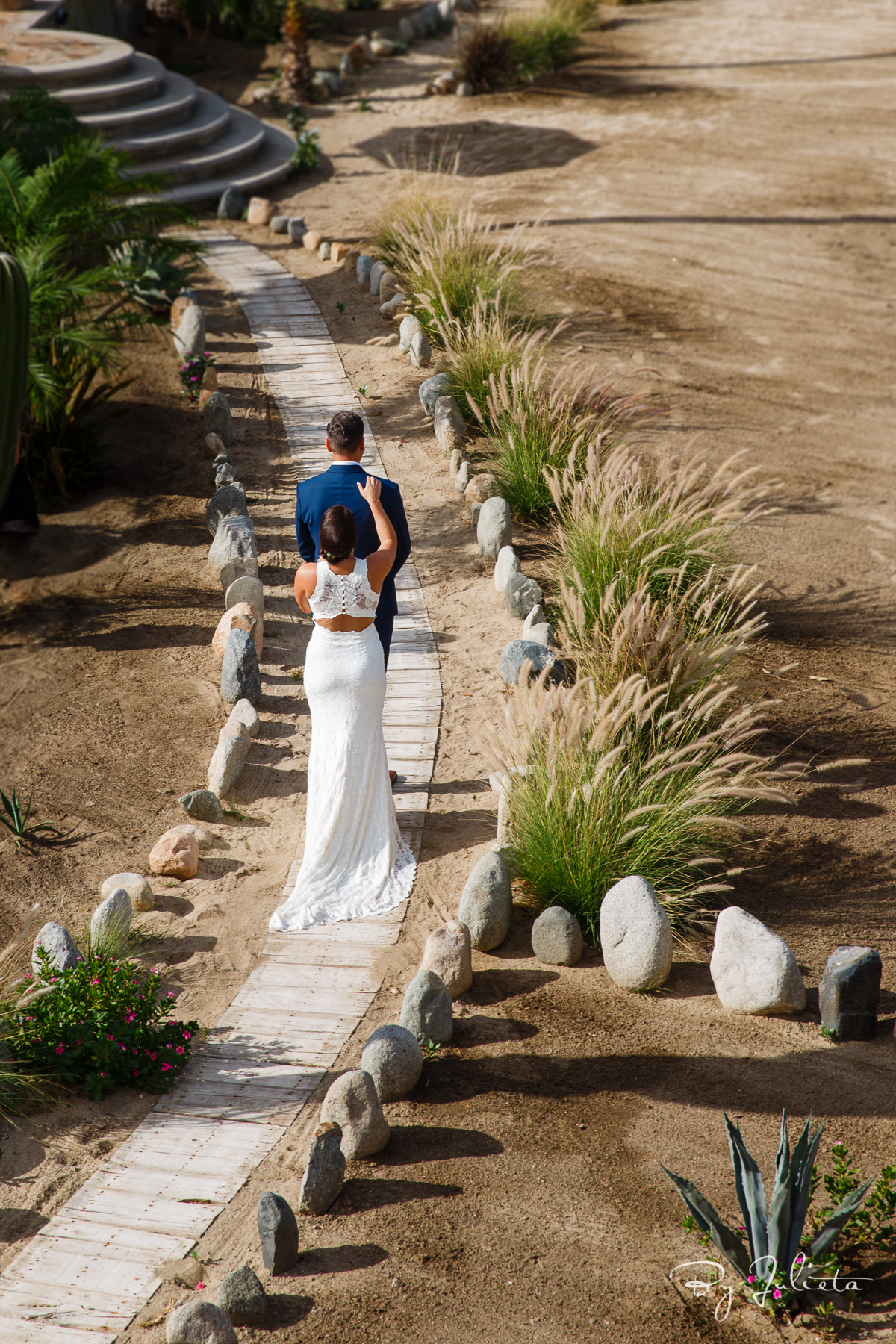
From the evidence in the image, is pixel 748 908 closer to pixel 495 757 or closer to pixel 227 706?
pixel 495 757

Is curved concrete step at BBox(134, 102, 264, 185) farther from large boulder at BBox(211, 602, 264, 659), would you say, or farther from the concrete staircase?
large boulder at BBox(211, 602, 264, 659)

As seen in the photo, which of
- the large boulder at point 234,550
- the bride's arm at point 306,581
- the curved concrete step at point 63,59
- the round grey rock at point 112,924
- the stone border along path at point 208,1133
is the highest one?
the curved concrete step at point 63,59

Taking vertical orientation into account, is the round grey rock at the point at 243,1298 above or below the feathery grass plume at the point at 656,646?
below

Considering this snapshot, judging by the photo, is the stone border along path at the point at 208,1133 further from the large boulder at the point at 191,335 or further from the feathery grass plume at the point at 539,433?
the large boulder at the point at 191,335

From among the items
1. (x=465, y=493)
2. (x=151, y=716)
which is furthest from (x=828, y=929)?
(x=465, y=493)

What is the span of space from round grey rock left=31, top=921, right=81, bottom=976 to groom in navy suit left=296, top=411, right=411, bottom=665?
5.97ft

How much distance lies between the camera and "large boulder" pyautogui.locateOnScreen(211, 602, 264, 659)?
22.0 feet

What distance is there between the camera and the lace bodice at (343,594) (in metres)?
4.73

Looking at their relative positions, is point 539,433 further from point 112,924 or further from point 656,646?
point 112,924

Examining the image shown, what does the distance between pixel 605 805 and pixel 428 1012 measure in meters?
1.18

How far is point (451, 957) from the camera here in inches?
168

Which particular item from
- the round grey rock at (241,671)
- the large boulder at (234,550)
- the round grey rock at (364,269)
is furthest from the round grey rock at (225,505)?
the round grey rock at (364,269)

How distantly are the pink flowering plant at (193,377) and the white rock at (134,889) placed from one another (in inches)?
234

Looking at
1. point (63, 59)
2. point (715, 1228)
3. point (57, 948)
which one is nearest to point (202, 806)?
point (57, 948)
